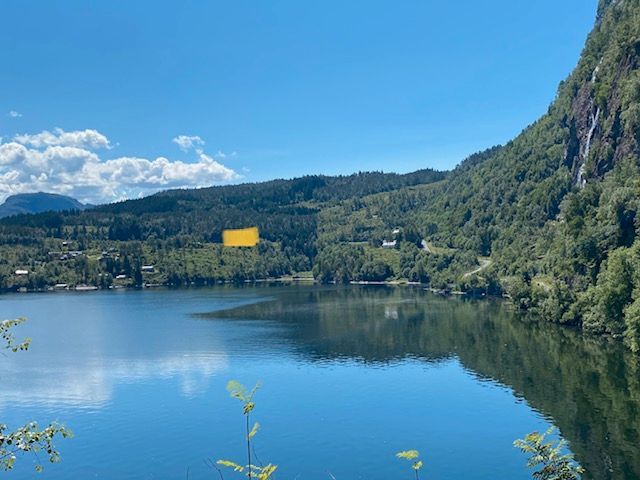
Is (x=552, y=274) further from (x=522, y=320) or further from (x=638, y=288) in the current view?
(x=638, y=288)

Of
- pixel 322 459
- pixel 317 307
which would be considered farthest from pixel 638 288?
pixel 317 307

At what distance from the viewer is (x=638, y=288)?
9112 centimetres

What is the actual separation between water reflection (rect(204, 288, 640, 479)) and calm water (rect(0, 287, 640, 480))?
0.33 metres

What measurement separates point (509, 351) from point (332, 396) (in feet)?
122

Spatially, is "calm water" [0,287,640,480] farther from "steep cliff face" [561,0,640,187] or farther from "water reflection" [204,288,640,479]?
"steep cliff face" [561,0,640,187]

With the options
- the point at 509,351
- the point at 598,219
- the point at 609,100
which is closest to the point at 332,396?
the point at 509,351

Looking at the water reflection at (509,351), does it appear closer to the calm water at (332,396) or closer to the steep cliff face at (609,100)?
the calm water at (332,396)

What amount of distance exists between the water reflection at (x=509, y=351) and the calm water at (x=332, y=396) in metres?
0.33

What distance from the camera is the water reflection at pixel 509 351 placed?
59594 mm

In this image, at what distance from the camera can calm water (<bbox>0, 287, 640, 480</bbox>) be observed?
56000 mm

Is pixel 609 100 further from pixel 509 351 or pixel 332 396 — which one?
pixel 332 396

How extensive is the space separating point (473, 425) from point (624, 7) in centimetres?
16569

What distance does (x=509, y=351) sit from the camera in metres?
101

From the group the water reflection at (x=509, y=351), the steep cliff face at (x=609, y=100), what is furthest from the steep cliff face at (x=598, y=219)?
the water reflection at (x=509, y=351)
